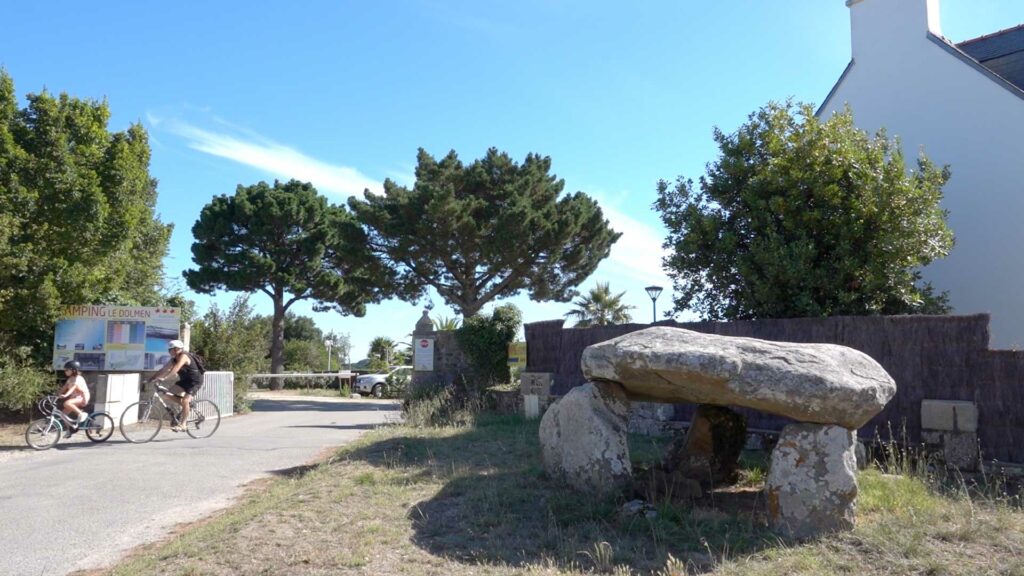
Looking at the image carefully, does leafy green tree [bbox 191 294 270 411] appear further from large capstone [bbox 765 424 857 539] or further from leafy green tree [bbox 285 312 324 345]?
leafy green tree [bbox 285 312 324 345]

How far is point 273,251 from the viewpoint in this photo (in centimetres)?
3581

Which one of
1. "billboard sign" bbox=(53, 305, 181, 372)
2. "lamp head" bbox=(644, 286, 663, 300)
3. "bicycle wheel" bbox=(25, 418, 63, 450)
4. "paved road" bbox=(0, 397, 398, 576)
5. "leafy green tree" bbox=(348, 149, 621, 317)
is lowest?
"paved road" bbox=(0, 397, 398, 576)

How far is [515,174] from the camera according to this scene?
28.9 metres

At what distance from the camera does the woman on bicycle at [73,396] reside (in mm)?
11695

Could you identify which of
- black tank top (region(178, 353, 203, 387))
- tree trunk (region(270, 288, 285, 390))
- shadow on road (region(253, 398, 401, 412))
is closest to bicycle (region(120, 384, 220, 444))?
black tank top (region(178, 353, 203, 387))

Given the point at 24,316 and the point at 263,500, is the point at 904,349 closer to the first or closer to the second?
the point at 263,500

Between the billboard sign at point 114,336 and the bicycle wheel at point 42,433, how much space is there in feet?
12.6

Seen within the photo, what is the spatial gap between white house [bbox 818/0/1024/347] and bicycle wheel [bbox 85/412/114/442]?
14.4 metres

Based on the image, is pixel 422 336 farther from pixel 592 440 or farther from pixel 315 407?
pixel 592 440

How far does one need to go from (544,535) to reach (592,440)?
1.35 m

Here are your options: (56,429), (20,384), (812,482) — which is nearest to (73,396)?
(56,429)

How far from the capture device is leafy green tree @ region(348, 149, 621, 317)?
1050 inches

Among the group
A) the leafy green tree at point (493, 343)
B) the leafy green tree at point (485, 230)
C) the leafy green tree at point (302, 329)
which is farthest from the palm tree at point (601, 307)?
the leafy green tree at point (302, 329)

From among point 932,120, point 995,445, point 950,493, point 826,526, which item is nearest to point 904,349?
point 995,445
